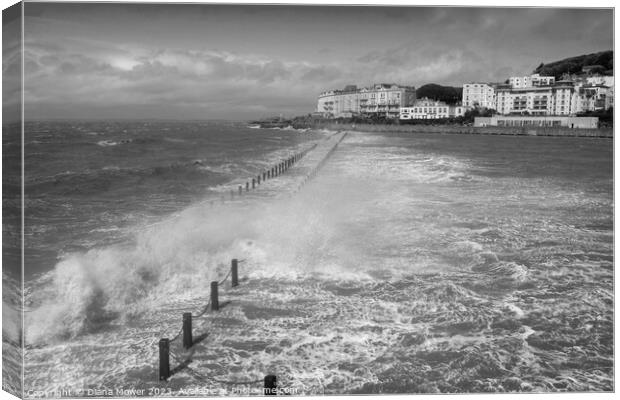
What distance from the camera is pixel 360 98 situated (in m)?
6.68

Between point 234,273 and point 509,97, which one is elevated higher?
point 509,97

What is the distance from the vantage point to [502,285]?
218 inches

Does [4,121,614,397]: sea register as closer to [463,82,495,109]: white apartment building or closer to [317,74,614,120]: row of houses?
[317,74,614,120]: row of houses

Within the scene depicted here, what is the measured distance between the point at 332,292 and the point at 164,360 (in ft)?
6.13

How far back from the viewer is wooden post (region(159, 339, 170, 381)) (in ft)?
12.5

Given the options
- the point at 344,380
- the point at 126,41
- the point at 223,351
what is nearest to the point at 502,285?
the point at 344,380

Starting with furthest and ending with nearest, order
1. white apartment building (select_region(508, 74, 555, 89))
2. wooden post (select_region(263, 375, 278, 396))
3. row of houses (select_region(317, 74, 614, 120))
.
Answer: white apartment building (select_region(508, 74, 555, 89)) < row of houses (select_region(317, 74, 614, 120)) < wooden post (select_region(263, 375, 278, 396))

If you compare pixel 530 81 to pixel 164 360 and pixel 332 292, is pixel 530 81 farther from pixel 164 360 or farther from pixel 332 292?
pixel 164 360

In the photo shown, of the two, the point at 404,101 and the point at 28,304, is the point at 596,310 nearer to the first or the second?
the point at 404,101

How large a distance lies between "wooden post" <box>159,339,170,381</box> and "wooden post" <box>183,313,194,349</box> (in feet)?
1.38

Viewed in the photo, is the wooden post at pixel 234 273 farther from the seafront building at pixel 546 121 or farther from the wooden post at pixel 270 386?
the seafront building at pixel 546 121

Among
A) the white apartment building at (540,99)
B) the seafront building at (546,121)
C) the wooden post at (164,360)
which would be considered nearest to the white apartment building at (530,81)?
the white apartment building at (540,99)

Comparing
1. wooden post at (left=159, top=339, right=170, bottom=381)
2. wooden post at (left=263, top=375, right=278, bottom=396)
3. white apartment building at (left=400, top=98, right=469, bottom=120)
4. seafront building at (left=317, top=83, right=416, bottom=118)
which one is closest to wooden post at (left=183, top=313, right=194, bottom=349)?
wooden post at (left=159, top=339, right=170, bottom=381)

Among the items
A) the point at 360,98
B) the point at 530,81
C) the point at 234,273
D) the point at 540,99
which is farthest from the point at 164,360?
the point at 540,99
